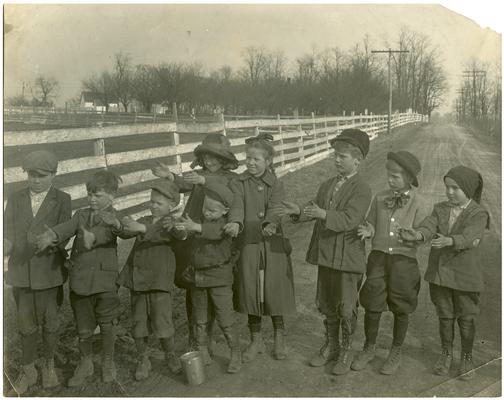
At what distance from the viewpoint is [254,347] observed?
3.31 m

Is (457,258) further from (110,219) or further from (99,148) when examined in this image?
(99,148)

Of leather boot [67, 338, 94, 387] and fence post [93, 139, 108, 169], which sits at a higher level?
fence post [93, 139, 108, 169]

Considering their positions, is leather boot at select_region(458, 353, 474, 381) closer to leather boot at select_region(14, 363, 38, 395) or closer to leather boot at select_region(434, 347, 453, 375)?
leather boot at select_region(434, 347, 453, 375)

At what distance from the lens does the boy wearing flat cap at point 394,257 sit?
3.07m

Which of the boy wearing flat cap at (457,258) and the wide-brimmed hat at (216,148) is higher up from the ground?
the wide-brimmed hat at (216,148)

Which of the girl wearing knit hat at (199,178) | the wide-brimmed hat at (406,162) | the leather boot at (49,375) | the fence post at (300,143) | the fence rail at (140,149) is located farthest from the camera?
the fence post at (300,143)

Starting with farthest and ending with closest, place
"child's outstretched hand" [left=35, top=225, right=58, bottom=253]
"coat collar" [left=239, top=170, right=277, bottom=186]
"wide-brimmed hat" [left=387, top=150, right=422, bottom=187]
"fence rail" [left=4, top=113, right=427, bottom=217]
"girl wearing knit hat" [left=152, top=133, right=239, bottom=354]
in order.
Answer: "fence rail" [left=4, top=113, right=427, bottom=217]
"coat collar" [left=239, top=170, right=277, bottom=186]
"girl wearing knit hat" [left=152, top=133, right=239, bottom=354]
"wide-brimmed hat" [left=387, top=150, right=422, bottom=187]
"child's outstretched hand" [left=35, top=225, right=58, bottom=253]

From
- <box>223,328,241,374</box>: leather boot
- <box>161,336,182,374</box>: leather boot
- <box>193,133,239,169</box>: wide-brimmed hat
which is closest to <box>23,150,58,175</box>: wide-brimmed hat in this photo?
<box>193,133,239,169</box>: wide-brimmed hat

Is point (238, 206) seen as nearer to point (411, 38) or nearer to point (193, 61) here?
point (193, 61)

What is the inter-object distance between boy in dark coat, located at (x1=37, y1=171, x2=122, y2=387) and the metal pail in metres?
0.48

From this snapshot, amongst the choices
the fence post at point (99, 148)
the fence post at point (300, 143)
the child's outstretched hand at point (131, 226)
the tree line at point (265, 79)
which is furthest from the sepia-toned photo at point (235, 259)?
the fence post at point (300, 143)

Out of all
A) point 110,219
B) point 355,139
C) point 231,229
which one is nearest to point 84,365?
point 110,219

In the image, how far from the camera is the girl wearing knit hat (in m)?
3.20

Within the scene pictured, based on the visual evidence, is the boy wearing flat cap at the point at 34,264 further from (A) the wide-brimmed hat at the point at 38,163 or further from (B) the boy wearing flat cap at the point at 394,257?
(B) the boy wearing flat cap at the point at 394,257
